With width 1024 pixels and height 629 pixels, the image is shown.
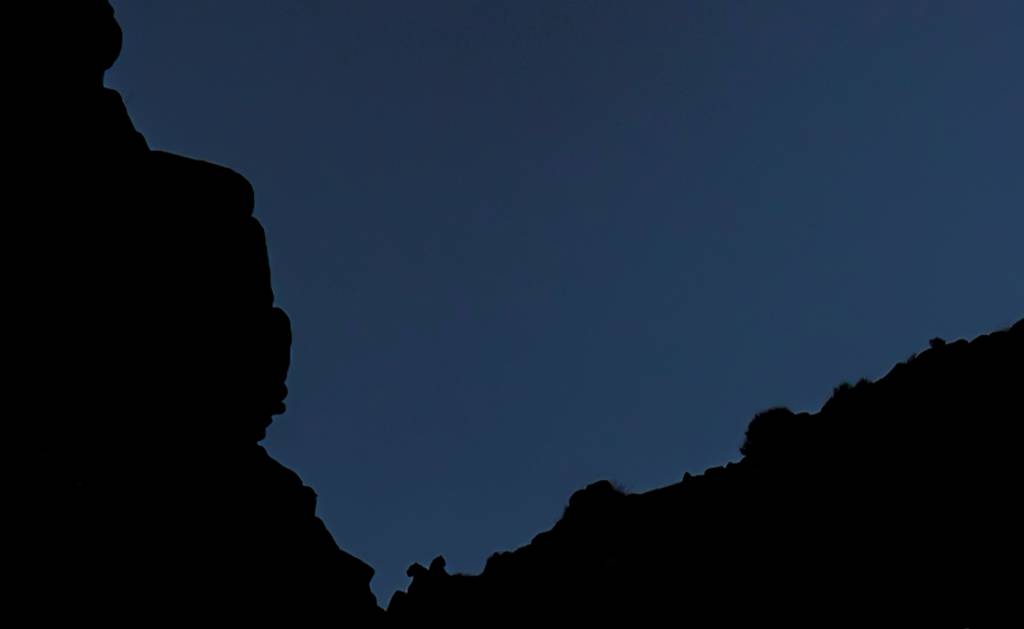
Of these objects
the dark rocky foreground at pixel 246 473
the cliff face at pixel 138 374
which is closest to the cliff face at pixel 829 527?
the dark rocky foreground at pixel 246 473

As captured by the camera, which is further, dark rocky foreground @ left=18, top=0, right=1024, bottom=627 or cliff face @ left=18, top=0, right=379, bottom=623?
dark rocky foreground @ left=18, top=0, right=1024, bottom=627

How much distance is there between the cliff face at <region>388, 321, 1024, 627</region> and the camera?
2858 centimetres

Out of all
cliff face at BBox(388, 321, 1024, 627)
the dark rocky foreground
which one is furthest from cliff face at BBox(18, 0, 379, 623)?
cliff face at BBox(388, 321, 1024, 627)

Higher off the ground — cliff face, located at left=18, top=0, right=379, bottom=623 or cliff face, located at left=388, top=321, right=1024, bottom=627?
cliff face, located at left=18, top=0, right=379, bottom=623

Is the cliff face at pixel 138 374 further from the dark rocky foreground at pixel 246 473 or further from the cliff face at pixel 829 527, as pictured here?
the cliff face at pixel 829 527

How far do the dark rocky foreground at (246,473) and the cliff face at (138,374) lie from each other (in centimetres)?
8

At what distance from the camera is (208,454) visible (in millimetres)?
28188

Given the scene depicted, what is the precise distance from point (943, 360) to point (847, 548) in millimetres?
7883

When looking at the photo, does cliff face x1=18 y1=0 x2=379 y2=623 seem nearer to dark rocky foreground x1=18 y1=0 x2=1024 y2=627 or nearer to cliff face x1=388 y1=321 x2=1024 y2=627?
dark rocky foreground x1=18 y1=0 x2=1024 y2=627

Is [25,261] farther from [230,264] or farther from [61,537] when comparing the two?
[230,264]

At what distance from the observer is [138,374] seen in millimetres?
25359

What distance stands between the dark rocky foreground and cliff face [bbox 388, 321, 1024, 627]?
3.2 inches

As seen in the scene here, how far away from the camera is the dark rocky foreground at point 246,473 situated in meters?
21.6

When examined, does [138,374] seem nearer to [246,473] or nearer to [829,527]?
[246,473]
